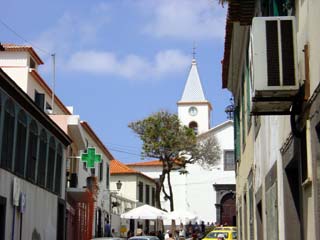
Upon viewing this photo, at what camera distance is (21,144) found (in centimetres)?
2097

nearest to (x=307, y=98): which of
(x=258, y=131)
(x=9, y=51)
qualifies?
(x=258, y=131)

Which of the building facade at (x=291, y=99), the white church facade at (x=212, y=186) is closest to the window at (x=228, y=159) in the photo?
the white church facade at (x=212, y=186)

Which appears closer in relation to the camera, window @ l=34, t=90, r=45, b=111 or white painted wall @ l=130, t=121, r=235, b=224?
window @ l=34, t=90, r=45, b=111

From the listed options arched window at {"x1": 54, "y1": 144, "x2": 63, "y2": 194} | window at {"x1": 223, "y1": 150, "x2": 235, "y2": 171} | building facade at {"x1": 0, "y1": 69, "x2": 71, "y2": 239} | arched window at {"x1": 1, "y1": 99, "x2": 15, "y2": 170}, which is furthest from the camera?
window at {"x1": 223, "y1": 150, "x2": 235, "y2": 171}

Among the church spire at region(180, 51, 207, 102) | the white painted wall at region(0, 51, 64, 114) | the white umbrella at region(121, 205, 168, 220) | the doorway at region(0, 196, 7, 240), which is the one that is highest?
the church spire at region(180, 51, 207, 102)

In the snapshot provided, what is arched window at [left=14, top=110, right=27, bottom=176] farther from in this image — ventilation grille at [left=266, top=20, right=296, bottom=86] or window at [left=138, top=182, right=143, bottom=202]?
window at [left=138, top=182, right=143, bottom=202]

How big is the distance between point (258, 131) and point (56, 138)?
55.3 feet

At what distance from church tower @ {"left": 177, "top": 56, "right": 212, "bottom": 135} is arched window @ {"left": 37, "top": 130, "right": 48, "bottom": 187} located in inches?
2522

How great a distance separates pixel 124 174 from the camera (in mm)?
59281

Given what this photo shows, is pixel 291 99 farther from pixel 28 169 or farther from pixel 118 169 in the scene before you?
pixel 118 169

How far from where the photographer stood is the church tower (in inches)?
3529

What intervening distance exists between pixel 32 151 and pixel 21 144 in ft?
5.47

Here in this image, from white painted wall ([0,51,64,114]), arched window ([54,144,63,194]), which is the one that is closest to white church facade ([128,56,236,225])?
white painted wall ([0,51,64,114])

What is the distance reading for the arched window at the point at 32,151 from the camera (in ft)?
73.0
